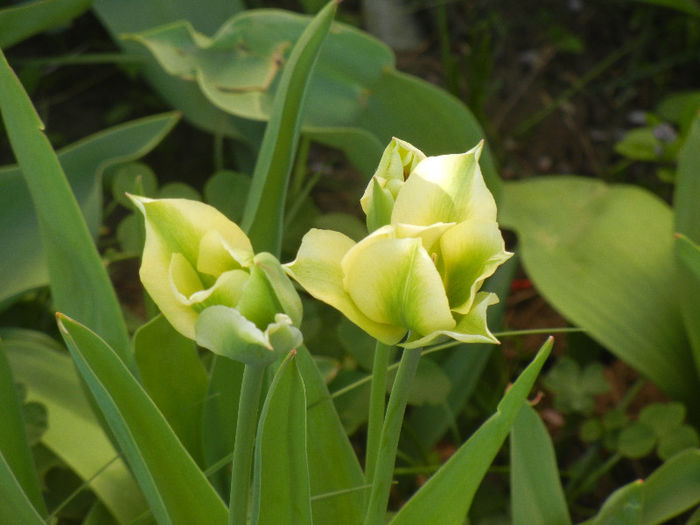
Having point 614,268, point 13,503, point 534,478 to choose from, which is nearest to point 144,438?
point 13,503

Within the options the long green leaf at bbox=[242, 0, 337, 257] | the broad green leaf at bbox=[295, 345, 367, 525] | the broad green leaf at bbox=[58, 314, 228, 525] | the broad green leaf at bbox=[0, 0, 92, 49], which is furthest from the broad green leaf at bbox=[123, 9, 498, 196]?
the broad green leaf at bbox=[58, 314, 228, 525]

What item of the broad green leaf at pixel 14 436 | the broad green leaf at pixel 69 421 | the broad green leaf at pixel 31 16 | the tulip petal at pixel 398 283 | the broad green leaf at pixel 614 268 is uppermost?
the tulip petal at pixel 398 283

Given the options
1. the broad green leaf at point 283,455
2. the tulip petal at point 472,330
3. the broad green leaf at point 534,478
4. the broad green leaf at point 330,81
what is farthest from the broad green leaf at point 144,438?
the broad green leaf at point 330,81

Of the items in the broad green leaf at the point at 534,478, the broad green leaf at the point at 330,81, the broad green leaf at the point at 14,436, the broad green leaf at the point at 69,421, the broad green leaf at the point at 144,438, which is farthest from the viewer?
the broad green leaf at the point at 330,81

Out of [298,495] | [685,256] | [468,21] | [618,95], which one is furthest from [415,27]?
[298,495]

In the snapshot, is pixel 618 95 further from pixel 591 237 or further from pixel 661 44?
pixel 591 237

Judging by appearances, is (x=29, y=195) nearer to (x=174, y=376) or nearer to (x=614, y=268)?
(x=174, y=376)

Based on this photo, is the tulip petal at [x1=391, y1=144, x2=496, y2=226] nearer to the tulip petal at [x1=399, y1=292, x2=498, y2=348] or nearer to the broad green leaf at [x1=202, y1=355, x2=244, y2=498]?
the tulip petal at [x1=399, y1=292, x2=498, y2=348]

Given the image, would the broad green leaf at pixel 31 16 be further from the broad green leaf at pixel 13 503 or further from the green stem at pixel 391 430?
Result: the green stem at pixel 391 430
